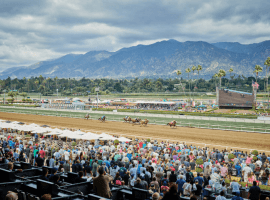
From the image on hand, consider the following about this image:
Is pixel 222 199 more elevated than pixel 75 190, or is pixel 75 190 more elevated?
pixel 75 190

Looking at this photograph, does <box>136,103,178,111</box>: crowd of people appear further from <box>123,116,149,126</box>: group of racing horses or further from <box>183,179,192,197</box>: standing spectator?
<box>183,179,192,197</box>: standing spectator

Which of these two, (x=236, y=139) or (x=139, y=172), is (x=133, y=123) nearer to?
(x=236, y=139)

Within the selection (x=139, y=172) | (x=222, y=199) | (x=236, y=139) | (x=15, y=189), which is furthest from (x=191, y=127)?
(x=15, y=189)

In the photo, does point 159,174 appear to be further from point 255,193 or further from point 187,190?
point 255,193

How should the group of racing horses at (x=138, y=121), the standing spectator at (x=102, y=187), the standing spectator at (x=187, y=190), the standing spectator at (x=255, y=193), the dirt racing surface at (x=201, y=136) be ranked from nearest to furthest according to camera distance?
the standing spectator at (x=102, y=187) → the standing spectator at (x=255, y=193) → the standing spectator at (x=187, y=190) → the dirt racing surface at (x=201, y=136) → the group of racing horses at (x=138, y=121)

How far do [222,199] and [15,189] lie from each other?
15.3 feet

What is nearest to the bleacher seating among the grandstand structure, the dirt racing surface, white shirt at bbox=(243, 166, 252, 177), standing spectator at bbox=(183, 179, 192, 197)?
the grandstand structure

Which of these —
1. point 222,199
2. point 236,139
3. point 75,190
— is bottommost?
point 236,139

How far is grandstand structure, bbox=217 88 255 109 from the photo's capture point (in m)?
55.8

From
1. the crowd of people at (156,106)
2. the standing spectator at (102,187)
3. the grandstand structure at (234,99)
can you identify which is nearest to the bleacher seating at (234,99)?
the grandstand structure at (234,99)

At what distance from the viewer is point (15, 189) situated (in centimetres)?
497

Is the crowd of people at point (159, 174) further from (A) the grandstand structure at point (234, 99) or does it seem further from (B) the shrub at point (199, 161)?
(A) the grandstand structure at point (234, 99)

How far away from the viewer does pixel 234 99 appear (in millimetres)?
57062

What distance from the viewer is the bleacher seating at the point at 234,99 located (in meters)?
55.8
